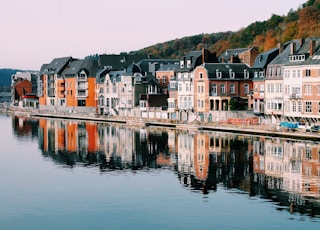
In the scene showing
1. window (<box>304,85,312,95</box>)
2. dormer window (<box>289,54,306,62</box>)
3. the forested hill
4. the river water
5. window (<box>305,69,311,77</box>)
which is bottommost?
the river water

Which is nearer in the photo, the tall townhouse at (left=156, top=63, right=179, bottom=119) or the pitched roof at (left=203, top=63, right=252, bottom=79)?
the pitched roof at (left=203, top=63, right=252, bottom=79)

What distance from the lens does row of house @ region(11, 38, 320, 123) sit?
60.2 m

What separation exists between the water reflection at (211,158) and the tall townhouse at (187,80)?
8.97 meters

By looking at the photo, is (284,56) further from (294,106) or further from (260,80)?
(294,106)

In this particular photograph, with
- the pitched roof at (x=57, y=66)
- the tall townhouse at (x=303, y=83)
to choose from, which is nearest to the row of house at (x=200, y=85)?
the tall townhouse at (x=303, y=83)

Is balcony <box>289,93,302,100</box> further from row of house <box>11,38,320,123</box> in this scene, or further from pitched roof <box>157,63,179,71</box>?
pitched roof <box>157,63,179,71</box>

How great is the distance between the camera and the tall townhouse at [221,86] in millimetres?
74312

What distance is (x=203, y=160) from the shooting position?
4484 cm

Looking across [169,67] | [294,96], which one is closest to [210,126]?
[294,96]

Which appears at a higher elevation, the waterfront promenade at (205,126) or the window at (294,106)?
the window at (294,106)

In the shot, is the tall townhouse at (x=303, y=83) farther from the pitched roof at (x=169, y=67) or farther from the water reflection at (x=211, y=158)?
the pitched roof at (x=169, y=67)

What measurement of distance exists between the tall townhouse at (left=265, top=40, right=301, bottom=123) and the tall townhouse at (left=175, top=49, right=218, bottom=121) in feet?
43.7

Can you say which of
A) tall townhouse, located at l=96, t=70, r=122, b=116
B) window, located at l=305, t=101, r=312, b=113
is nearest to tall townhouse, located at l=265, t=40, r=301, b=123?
window, located at l=305, t=101, r=312, b=113

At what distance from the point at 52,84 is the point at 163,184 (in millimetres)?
88738
